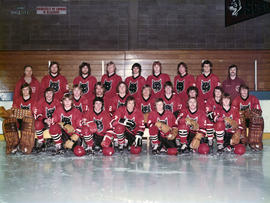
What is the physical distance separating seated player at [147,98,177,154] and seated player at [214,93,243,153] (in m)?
0.58

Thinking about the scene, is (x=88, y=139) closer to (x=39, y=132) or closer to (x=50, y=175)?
(x=39, y=132)

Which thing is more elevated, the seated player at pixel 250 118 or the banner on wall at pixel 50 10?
the banner on wall at pixel 50 10

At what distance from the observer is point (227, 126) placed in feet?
15.6

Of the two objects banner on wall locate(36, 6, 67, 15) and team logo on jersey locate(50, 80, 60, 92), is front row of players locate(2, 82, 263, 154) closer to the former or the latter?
team logo on jersey locate(50, 80, 60, 92)

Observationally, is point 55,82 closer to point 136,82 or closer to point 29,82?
point 29,82

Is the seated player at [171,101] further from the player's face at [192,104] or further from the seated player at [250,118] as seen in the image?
the seated player at [250,118]

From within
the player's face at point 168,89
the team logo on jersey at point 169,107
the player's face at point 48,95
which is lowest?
the team logo on jersey at point 169,107

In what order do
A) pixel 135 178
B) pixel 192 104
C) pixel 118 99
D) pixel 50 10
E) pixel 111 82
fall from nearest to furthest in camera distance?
pixel 135 178, pixel 192 104, pixel 118 99, pixel 111 82, pixel 50 10

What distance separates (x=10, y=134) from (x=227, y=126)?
2907 mm

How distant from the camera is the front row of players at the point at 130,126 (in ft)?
14.9

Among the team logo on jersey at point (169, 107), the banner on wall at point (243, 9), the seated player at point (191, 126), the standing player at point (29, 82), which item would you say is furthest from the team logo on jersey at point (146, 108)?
the banner on wall at point (243, 9)

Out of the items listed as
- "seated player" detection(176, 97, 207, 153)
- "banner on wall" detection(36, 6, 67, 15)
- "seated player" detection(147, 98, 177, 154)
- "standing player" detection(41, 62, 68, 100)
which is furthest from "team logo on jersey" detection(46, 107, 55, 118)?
"banner on wall" detection(36, 6, 67, 15)

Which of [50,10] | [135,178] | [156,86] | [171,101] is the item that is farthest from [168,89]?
[50,10]

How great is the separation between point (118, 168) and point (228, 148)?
1.74 metres
